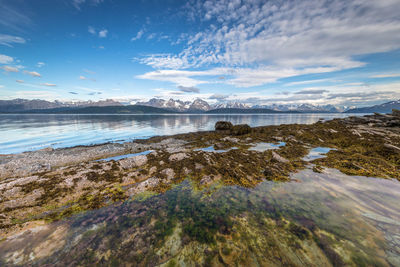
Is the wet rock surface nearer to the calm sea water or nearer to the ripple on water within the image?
the ripple on water

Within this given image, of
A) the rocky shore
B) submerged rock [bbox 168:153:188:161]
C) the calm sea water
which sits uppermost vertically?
submerged rock [bbox 168:153:188:161]

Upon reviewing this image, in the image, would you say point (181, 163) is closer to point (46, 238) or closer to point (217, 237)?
point (217, 237)

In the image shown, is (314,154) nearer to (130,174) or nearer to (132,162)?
(130,174)

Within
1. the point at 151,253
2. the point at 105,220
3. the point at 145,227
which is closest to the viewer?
the point at 151,253

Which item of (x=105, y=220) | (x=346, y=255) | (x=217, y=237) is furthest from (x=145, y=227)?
(x=346, y=255)

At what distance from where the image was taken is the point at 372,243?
5.76 meters

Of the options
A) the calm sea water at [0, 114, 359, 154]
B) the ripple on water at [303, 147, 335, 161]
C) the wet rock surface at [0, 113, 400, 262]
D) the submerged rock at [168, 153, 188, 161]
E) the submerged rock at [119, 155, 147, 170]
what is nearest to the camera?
the wet rock surface at [0, 113, 400, 262]

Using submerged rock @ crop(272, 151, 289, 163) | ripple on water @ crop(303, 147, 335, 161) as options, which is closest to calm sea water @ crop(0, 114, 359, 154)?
submerged rock @ crop(272, 151, 289, 163)

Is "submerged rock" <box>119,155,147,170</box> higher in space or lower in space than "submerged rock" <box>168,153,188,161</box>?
lower

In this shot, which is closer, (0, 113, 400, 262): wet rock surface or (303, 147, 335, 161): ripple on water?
(0, 113, 400, 262): wet rock surface

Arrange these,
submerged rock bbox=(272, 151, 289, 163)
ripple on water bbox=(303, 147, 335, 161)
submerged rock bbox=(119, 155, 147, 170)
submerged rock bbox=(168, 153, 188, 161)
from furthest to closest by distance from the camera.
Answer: ripple on water bbox=(303, 147, 335, 161)
submerged rock bbox=(168, 153, 188, 161)
submerged rock bbox=(272, 151, 289, 163)
submerged rock bbox=(119, 155, 147, 170)

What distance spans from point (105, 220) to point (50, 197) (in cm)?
504

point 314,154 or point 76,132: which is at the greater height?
point 314,154

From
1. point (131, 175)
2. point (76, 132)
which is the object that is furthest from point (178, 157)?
point (76, 132)
